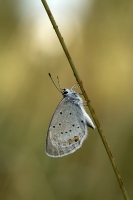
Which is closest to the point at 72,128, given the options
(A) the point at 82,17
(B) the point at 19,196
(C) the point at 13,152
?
(C) the point at 13,152

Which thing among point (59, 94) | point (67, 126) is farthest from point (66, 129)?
point (59, 94)

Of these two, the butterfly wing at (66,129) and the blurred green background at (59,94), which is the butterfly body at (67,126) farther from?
A: the blurred green background at (59,94)

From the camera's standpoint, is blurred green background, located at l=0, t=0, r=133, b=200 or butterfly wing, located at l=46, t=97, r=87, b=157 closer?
butterfly wing, located at l=46, t=97, r=87, b=157

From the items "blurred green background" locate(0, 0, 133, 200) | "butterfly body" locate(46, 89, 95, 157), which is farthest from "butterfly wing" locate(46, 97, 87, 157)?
"blurred green background" locate(0, 0, 133, 200)

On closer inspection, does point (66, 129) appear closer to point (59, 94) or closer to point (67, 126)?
point (67, 126)

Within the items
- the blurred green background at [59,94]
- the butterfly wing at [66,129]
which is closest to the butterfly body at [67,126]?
the butterfly wing at [66,129]

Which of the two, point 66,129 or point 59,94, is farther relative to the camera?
point 59,94

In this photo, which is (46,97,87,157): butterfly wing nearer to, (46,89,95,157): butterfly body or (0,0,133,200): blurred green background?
(46,89,95,157): butterfly body

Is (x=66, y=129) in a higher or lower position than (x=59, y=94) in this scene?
lower
